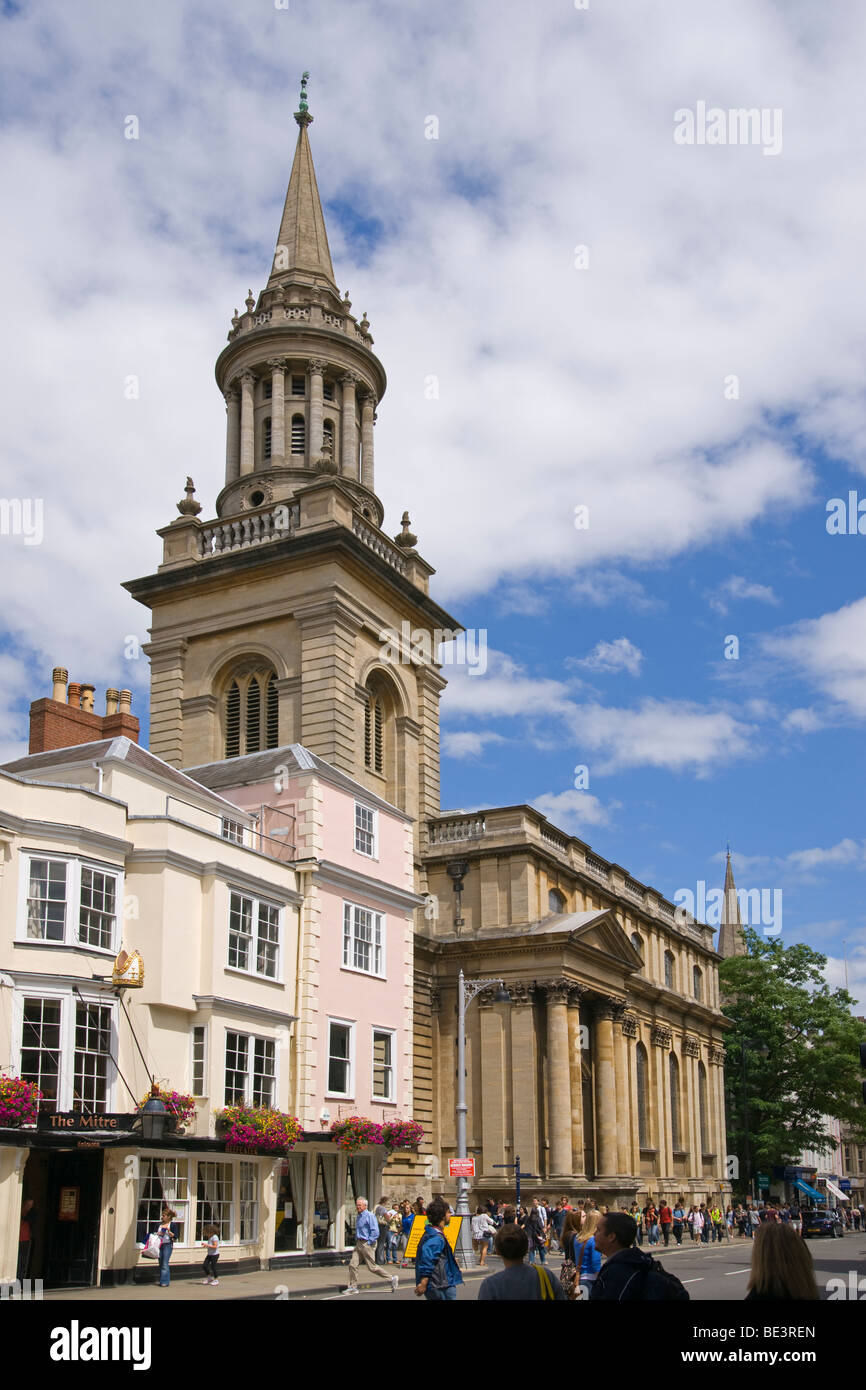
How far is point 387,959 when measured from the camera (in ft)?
119

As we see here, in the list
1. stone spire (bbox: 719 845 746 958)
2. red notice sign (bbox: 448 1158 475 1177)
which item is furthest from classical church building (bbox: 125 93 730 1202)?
stone spire (bbox: 719 845 746 958)

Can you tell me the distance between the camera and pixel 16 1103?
2223cm

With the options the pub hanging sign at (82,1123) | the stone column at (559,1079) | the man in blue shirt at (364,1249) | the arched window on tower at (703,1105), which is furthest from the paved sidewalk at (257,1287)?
the arched window on tower at (703,1105)

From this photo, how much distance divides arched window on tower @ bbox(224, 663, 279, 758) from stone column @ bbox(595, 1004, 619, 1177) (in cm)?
1750

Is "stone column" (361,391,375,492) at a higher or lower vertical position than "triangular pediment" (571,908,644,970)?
higher

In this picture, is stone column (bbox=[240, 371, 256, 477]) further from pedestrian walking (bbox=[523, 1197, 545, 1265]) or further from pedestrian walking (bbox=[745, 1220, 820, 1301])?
pedestrian walking (bbox=[745, 1220, 820, 1301])

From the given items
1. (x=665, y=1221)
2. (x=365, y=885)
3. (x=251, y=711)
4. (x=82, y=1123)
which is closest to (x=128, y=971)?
(x=82, y=1123)

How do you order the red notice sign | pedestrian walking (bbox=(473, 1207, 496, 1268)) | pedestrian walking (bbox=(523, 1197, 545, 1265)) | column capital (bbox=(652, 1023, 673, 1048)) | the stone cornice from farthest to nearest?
column capital (bbox=(652, 1023, 673, 1048)) < pedestrian walking (bbox=(473, 1207, 496, 1268)) < pedestrian walking (bbox=(523, 1197, 545, 1265)) < the stone cornice < the red notice sign

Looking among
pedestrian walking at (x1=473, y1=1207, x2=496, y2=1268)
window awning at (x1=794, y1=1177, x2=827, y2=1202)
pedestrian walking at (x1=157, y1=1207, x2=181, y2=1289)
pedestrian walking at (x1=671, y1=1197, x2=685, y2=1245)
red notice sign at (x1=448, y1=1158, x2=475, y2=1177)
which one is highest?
red notice sign at (x1=448, y1=1158, x2=475, y2=1177)

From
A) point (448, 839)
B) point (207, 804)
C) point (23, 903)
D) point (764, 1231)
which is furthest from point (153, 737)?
point (764, 1231)

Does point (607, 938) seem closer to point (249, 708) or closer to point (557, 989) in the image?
point (557, 989)

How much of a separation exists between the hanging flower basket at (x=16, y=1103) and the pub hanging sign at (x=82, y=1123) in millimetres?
395

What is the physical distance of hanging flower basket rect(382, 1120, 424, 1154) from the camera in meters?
33.6

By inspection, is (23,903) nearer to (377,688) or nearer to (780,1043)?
(377,688)
